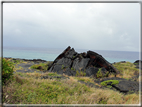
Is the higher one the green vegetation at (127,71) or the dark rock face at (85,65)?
the dark rock face at (85,65)

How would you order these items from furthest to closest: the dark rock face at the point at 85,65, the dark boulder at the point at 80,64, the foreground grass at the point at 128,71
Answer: the dark boulder at the point at 80,64, the dark rock face at the point at 85,65, the foreground grass at the point at 128,71

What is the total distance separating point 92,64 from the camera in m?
15.4

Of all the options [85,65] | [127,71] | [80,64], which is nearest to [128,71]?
[127,71]

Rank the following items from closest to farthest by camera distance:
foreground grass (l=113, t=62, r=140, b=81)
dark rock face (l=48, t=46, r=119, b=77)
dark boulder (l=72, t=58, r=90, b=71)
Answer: foreground grass (l=113, t=62, r=140, b=81), dark rock face (l=48, t=46, r=119, b=77), dark boulder (l=72, t=58, r=90, b=71)

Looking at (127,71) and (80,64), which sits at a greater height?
(80,64)

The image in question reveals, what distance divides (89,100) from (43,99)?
244cm

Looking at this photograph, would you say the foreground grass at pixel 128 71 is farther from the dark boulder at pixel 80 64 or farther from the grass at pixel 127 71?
the dark boulder at pixel 80 64

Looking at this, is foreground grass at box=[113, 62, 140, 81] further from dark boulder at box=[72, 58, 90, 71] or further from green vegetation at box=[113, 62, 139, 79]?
dark boulder at box=[72, 58, 90, 71]

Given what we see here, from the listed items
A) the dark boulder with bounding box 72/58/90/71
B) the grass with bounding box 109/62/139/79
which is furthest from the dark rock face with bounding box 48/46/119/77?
the grass with bounding box 109/62/139/79

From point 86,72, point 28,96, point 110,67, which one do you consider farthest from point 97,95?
point 110,67

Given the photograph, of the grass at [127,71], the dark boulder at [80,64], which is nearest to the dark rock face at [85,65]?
the dark boulder at [80,64]

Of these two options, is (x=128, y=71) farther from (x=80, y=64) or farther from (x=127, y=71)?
(x=80, y=64)

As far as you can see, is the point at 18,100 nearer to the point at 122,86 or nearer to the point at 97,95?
the point at 97,95

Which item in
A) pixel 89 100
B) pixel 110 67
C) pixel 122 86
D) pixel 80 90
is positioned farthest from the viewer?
pixel 110 67
